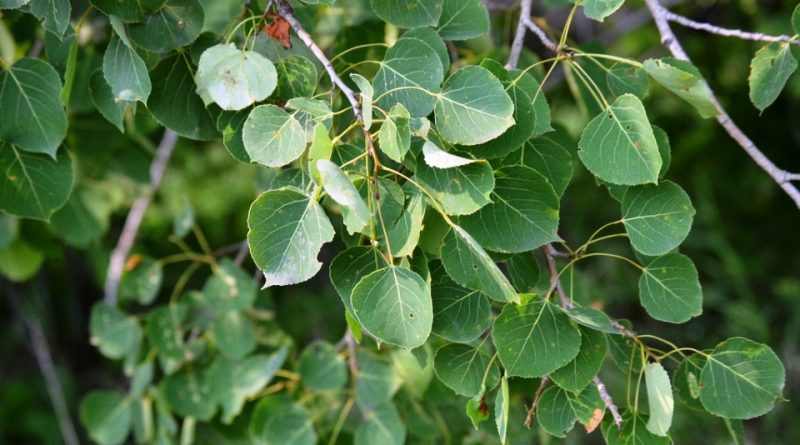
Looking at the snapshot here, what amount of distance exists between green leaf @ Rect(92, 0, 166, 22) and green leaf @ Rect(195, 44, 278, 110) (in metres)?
0.10

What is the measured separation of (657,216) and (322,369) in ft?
1.91

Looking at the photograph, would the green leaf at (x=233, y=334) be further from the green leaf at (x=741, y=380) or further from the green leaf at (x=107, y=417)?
the green leaf at (x=741, y=380)

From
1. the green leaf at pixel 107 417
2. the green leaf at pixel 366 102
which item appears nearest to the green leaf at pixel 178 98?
the green leaf at pixel 366 102

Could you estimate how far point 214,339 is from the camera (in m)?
1.34

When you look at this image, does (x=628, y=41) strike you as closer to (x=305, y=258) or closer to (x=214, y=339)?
(x=214, y=339)

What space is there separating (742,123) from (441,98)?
6.78 feet

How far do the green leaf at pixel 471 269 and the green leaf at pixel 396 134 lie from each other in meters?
0.08

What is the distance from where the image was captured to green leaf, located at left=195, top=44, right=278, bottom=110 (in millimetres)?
791

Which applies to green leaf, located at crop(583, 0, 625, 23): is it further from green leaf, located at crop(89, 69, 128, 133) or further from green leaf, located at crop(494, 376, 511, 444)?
green leaf, located at crop(89, 69, 128, 133)

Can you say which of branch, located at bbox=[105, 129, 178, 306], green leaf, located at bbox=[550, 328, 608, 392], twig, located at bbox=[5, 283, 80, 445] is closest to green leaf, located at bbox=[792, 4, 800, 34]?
green leaf, located at bbox=[550, 328, 608, 392]

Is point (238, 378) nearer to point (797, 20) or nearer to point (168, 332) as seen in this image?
point (168, 332)

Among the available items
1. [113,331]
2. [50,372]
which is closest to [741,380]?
[113,331]

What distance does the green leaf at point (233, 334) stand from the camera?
1329 millimetres

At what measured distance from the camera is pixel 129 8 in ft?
2.81
